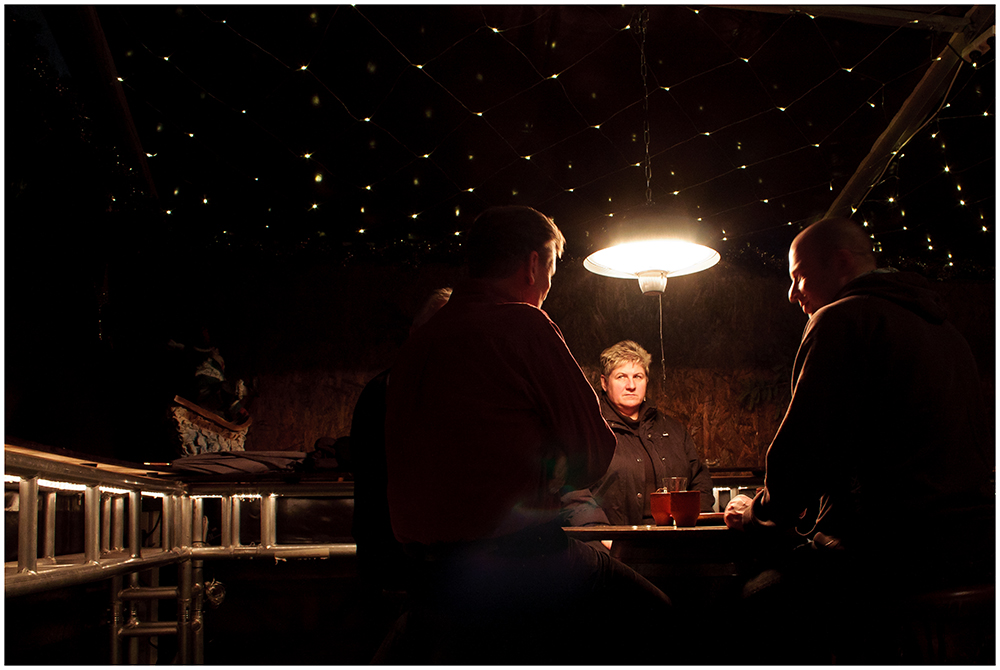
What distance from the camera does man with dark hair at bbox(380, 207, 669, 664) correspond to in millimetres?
1258

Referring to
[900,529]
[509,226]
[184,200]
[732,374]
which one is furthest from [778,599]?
[184,200]

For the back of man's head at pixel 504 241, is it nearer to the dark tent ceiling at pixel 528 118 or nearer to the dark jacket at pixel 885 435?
the dark jacket at pixel 885 435

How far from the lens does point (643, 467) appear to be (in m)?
3.44

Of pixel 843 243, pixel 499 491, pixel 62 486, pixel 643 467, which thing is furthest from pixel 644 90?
pixel 62 486

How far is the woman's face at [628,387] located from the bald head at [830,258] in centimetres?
169

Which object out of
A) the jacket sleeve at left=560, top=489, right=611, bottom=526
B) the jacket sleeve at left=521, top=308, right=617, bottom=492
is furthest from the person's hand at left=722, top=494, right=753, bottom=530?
the jacket sleeve at left=560, top=489, right=611, bottom=526

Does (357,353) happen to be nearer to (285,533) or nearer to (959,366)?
(285,533)

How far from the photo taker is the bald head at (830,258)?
1.84 metres

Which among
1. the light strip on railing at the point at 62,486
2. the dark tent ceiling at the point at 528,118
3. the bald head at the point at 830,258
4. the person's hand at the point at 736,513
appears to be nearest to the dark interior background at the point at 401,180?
the dark tent ceiling at the point at 528,118

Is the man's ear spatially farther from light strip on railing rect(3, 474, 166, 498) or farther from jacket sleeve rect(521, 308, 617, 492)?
light strip on railing rect(3, 474, 166, 498)

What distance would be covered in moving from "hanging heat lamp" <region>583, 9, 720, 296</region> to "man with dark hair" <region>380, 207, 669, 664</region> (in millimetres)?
1276

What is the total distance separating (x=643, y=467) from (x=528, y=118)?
187 cm

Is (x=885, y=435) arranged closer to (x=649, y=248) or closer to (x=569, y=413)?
(x=569, y=413)

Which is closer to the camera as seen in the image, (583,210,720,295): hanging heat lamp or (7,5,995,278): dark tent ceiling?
(583,210,720,295): hanging heat lamp
